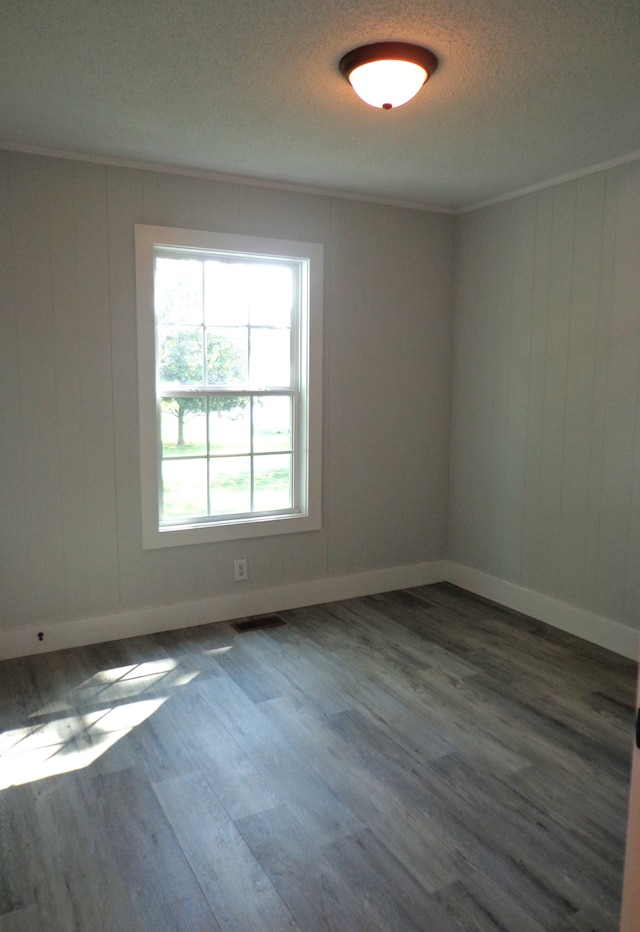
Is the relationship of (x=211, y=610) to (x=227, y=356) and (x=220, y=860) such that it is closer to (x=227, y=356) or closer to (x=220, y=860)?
(x=227, y=356)

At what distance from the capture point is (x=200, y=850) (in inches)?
81.0

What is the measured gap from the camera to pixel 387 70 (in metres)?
2.29

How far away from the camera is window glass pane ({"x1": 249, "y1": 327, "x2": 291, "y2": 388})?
13.1ft

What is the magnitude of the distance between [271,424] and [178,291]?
3.05 ft

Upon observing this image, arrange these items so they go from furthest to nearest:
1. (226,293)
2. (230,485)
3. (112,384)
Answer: (230,485), (226,293), (112,384)

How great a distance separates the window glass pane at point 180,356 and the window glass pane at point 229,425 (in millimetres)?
190

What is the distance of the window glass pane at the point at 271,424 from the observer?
4.05 metres

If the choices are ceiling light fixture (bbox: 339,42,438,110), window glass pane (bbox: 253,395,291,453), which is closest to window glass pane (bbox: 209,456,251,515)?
window glass pane (bbox: 253,395,291,453)

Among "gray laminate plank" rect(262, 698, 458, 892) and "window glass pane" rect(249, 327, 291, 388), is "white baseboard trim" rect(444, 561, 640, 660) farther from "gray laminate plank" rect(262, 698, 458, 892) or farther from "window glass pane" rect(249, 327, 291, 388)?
"window glass pane" rect(249, 327, 291, 388)

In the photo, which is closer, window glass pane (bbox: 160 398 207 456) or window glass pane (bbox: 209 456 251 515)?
window glass pane (bbox: 160 398 207 456)

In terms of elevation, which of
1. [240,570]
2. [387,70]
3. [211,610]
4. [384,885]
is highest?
[387,70]

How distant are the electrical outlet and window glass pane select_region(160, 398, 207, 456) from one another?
688 millimetres

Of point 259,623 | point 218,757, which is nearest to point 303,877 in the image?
point 218,757

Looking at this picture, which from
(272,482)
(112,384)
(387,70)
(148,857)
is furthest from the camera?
(272,482)
